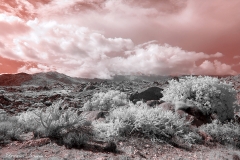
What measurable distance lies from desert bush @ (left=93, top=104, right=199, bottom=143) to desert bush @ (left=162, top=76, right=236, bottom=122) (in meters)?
3.16

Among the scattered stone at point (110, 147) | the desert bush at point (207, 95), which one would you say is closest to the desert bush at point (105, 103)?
the desert bush at point (207, 95)

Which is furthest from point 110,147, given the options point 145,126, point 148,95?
point 148,95

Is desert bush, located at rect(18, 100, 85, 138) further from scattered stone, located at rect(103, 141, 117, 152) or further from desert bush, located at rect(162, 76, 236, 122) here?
desert bush, located at rect(162, 76, 236, 122)

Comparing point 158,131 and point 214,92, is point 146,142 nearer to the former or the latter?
point 158,131

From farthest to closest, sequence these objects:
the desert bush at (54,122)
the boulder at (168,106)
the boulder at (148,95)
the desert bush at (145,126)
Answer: the boulder at (148,95) → the boulder at (168,106) → the desert bush at (145,126) → the desert bush at (54,122)

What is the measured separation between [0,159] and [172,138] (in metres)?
6.04

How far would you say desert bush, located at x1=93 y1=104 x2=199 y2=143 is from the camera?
822 centimetres

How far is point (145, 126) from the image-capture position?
8570mm

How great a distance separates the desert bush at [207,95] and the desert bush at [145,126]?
10.4ft

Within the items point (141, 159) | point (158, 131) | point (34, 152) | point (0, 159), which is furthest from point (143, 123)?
point (0, 159)

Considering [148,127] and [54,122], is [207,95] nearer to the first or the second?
[148,127]

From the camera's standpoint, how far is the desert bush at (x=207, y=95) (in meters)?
11.8

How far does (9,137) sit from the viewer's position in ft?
25.3

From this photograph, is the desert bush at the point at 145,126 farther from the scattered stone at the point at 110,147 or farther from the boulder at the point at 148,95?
the boulder at the point at 148,95
